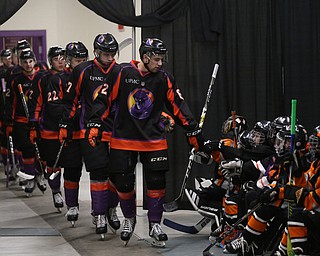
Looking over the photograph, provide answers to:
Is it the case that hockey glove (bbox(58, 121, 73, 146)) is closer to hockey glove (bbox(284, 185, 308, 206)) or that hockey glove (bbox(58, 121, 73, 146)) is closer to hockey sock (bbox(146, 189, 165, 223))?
hockey sock (bbox(146, 189, 165, 223))

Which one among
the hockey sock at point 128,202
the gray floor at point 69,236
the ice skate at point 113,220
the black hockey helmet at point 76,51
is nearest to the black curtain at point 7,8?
the black hockey helmet at point 76,51

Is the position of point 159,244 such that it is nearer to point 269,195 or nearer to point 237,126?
point 237,126

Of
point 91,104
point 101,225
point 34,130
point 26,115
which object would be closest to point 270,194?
point 101,225

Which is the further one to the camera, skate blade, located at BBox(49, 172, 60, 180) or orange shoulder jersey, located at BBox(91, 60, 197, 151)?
skate blade, located at BBox(49, 172, 60, 180)

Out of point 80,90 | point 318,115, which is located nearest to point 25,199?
point 80,90

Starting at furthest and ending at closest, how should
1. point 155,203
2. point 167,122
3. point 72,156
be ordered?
point 72,156, point 167,122, point 155,203

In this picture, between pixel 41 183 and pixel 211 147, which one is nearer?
pixel 211 147

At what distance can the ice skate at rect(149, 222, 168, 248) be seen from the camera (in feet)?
21.8

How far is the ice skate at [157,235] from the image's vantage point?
6.64 m

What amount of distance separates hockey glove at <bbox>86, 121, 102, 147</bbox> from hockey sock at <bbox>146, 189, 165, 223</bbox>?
520 mm

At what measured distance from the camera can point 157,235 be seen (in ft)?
21.8

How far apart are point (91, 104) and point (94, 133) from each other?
39 centimetres

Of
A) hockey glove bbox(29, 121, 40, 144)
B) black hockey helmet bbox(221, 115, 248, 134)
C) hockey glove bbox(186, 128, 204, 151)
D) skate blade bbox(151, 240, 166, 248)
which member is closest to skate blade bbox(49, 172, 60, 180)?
hockey glove bbox(29, 121, 40, 144)

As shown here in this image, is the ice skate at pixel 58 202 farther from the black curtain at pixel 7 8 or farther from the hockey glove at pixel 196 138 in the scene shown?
the hockey glove at pixel 196 138
